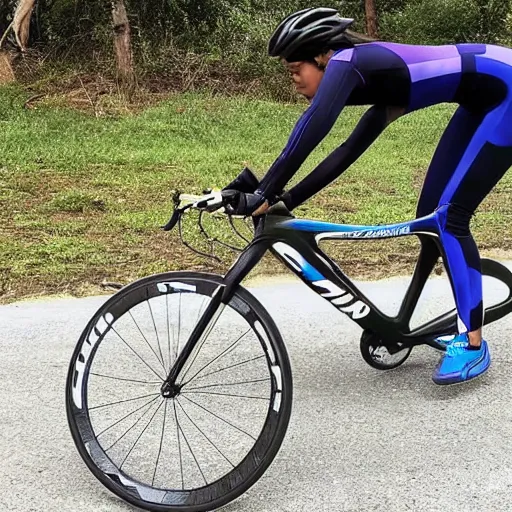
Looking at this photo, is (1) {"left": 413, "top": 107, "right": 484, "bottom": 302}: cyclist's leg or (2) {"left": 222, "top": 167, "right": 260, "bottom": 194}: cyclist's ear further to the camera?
(1) {"left": 413, "top": 107, "right": 484, "bottom": 302}: cyclist's leg

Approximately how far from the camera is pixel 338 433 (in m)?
3.21

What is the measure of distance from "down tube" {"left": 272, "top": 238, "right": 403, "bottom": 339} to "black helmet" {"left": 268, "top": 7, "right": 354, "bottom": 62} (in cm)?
73

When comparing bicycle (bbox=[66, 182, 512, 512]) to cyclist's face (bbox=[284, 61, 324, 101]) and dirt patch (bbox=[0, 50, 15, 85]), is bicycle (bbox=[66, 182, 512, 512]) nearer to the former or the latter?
cyclist's face (bbox=[284, 61, 324, 101])

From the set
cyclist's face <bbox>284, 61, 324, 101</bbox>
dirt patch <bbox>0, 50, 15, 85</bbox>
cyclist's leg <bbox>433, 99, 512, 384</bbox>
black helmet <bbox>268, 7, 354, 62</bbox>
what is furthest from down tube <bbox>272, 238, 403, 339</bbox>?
dirt patch <bbox>0, 50, 15, 85</bbox>

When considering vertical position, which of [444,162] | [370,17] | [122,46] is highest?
[444,162]

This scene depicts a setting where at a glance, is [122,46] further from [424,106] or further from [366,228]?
[366,228]

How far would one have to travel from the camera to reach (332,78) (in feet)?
9.29

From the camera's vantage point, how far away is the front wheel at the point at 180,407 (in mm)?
2672

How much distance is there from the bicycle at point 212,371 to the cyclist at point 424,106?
0.50 ft

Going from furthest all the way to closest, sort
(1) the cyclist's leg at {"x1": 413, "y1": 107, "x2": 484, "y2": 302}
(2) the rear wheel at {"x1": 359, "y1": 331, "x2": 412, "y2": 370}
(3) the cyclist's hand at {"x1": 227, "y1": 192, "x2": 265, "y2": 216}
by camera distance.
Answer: (2) the rear wheel at {"x1": 359, "y1": 331, "x2": 412, "y2": 370} → (1) the cyclist's leg at {"x1": 413, "y1": 107, "x2": 484, "y2": 302} → (3) the cyclist's hand at {"x1": 227, "y1": 192, "x2": 265, "y2": 216}

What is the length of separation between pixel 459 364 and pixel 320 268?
85cm

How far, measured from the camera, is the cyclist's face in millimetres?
2992

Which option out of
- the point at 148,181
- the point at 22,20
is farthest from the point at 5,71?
the point at 148,181

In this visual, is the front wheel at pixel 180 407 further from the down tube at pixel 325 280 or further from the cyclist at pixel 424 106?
the cyclist at pixel 424 106
